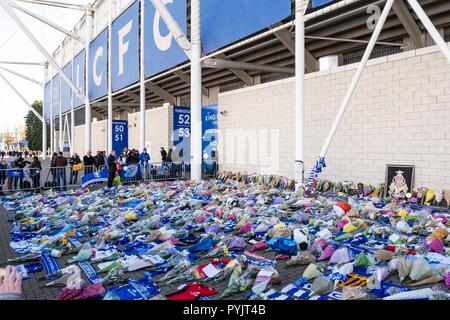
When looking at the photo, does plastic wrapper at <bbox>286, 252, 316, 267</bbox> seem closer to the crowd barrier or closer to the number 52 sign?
the crowd barrier

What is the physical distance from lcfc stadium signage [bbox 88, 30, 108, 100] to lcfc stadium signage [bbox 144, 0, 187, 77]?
8.08m

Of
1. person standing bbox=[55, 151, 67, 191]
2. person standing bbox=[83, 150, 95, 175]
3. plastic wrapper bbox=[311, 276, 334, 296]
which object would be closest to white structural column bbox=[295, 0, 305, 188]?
plastic wrapper bbox=[311, 276, 334, 296]

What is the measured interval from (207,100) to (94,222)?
20.8 metres

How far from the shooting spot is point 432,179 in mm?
9500

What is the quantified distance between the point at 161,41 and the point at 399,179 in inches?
525

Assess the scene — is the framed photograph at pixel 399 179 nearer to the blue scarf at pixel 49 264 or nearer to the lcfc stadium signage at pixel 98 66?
the blue scarf at pixel 49 264

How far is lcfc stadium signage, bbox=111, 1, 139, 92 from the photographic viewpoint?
837 inches

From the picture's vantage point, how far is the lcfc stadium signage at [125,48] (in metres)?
21.3

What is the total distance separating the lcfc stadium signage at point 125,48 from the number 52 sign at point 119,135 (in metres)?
3.42

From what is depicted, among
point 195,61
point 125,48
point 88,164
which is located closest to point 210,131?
point 195,61

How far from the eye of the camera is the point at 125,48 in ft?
73.9

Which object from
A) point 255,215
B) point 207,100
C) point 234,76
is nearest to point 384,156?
point 255,215

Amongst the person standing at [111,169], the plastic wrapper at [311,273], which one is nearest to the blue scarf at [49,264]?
the plastic wrapper at [311,273]

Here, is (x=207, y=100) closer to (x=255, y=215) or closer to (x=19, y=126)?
(x=255, y=215)
